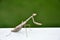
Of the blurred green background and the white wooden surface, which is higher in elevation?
the blurred green background

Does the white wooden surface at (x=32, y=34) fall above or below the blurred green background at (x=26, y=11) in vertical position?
below

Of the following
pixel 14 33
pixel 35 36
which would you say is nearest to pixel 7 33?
pixel 14 33

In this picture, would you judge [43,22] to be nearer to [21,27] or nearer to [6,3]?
[21,27]

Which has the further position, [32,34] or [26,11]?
[26,11]

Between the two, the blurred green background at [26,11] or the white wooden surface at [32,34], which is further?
the blurred green background at [26,11]

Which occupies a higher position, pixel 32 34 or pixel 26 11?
pixel 26 11
